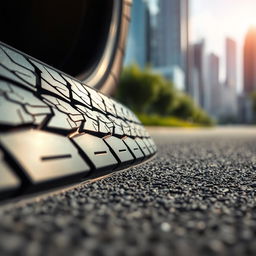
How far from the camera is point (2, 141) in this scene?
63cm

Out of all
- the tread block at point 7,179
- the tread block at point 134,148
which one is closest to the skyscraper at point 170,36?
the tread block at point 134,148

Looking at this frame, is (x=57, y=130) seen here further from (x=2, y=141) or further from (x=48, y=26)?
(x=48, y=26)

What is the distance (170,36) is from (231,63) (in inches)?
1976

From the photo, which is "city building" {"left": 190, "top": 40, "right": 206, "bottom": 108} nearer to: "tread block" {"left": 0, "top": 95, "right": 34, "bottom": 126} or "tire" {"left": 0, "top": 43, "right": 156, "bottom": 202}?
"tire" {"left": 0, "top": 43, "right": 156, "bottom": 202}

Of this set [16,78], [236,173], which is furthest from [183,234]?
[236,173]

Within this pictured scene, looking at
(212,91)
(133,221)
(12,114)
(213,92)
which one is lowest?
(133,221)

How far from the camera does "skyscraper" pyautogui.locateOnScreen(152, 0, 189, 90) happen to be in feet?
211

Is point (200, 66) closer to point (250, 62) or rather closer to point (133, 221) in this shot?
point (250, 62)

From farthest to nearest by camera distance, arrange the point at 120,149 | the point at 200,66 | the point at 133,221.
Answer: the point at 200,66
the point at 120,149
the point at 133,221

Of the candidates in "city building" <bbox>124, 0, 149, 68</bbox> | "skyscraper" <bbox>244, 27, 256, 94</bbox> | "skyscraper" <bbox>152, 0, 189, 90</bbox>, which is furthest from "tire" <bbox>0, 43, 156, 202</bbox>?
"skyscraper" <bbox>244, 27, 256, 94</bbox>

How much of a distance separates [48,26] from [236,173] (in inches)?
56.9

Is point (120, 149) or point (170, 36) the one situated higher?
point (170, 36)

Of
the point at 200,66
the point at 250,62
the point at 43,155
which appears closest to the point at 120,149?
the point at 43,155

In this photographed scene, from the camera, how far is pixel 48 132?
2.59ft
